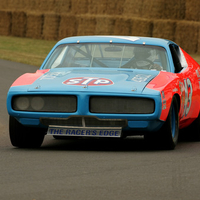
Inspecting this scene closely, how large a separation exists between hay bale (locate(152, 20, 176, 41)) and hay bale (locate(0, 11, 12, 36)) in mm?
11702

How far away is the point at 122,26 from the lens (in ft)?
86.4

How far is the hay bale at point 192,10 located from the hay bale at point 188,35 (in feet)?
1.07

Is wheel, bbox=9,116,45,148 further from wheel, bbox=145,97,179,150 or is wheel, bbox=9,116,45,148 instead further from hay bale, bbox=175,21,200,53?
hay bale, bbox=175,21,200,53

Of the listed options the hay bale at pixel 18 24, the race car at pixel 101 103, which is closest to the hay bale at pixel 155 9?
the hay bale at pixel 18 24

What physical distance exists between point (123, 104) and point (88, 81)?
42 cm

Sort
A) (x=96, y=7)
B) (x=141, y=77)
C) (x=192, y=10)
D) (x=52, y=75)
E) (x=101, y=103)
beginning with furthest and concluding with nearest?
(x=96, y=7) → (x=192, y=10) → (x=52, y=75) → (x=141, y=77) → (x=101, y=103)

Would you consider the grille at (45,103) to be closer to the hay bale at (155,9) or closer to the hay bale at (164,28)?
the hay bale at (155,9)

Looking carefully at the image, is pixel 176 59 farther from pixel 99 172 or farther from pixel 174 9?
pixel 174 9

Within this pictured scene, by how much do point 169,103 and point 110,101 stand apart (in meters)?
0.58

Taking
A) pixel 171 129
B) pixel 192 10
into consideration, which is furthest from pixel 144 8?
pixel 171 129

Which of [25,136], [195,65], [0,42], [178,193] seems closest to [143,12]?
[0,42]

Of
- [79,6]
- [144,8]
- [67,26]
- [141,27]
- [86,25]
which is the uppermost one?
[144,8]

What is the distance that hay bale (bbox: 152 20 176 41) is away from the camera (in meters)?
23.9

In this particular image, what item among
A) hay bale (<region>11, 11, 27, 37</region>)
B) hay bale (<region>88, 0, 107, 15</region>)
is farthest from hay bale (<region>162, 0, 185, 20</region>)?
hay bale (<region>11, 11, 27, 37</region>)
